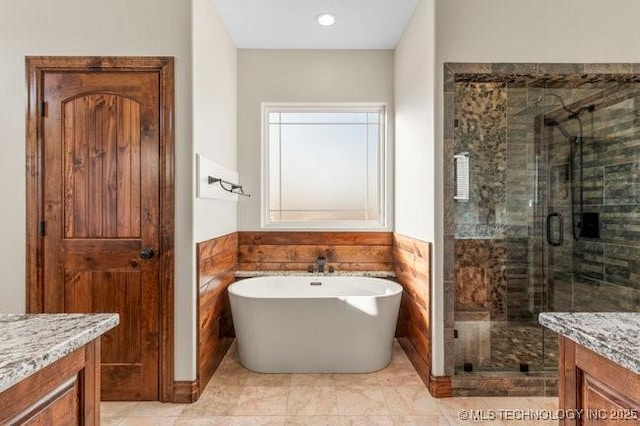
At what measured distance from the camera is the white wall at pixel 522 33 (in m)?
2.35

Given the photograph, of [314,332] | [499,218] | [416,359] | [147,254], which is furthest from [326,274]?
[499,218]

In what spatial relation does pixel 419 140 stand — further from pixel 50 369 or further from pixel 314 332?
pixel 50 369

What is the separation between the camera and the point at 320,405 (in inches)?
88.4

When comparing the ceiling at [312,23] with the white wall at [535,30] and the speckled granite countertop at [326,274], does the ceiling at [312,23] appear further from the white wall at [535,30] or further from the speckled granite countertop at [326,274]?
the speckled granite countertop at [326,274]

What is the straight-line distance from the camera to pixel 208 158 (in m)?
2.59

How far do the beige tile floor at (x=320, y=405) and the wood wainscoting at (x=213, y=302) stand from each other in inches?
6.7

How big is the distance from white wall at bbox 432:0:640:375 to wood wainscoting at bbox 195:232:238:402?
1.50m

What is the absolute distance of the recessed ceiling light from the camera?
2.84 metres

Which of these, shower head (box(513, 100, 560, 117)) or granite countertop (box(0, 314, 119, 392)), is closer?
granite countertop (box(0, 314, 119, 392))

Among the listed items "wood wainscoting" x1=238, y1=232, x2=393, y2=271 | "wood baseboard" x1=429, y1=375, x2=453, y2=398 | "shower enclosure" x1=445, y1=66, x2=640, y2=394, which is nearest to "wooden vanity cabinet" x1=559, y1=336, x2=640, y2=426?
"wood baseboard" x1=429, y1=375, x2=453, y2=398

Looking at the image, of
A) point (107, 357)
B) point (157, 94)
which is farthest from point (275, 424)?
point (157, 94)

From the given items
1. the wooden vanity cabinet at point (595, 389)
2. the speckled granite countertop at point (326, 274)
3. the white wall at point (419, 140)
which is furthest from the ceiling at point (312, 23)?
the wooden vanity cabinet at point (595, 389)

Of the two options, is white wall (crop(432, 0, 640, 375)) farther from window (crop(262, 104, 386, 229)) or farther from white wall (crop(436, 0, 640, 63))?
window (crop(262, 104, 386, 229))

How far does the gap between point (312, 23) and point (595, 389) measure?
9.53ft
